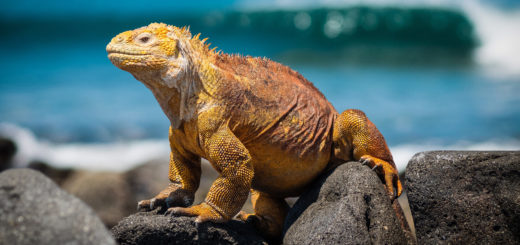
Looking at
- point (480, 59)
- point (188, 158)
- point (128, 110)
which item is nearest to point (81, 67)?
point (128, 110)

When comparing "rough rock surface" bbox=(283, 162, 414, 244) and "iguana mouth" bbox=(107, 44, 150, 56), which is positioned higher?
"iguana mouth" bbox=(107, 44, 150, 56)

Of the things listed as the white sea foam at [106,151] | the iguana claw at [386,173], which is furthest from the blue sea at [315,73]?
the iguana claw at [386,173]

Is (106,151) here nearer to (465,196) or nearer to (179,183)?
(179,183)

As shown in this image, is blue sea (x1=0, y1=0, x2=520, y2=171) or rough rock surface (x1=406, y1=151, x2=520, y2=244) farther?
blue sea (x1=0, y1=0, x2=520, y2=171)

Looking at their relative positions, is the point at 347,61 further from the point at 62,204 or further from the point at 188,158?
the point at 62,204

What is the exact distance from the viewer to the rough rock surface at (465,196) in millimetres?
3982

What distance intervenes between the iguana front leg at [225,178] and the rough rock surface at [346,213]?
2.28ft

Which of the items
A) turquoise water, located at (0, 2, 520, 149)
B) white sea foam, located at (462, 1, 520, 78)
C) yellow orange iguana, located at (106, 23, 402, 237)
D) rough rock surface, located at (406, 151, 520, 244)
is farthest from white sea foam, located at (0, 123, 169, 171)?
white sea foam, located at (462, 1, 520, 78)

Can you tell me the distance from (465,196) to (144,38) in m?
3.07

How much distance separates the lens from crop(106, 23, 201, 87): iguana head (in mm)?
3959

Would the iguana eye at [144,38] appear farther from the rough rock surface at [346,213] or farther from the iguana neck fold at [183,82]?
the rough rock surface at [346,213]

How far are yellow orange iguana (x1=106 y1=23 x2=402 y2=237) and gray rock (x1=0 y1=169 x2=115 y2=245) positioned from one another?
1.16 metres

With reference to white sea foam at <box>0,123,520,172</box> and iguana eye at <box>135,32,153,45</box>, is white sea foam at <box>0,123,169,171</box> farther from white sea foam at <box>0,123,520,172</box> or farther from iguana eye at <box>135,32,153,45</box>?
iguana eye at <box>135,32,153,45</box>

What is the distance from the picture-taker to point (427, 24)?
27.0 meters
